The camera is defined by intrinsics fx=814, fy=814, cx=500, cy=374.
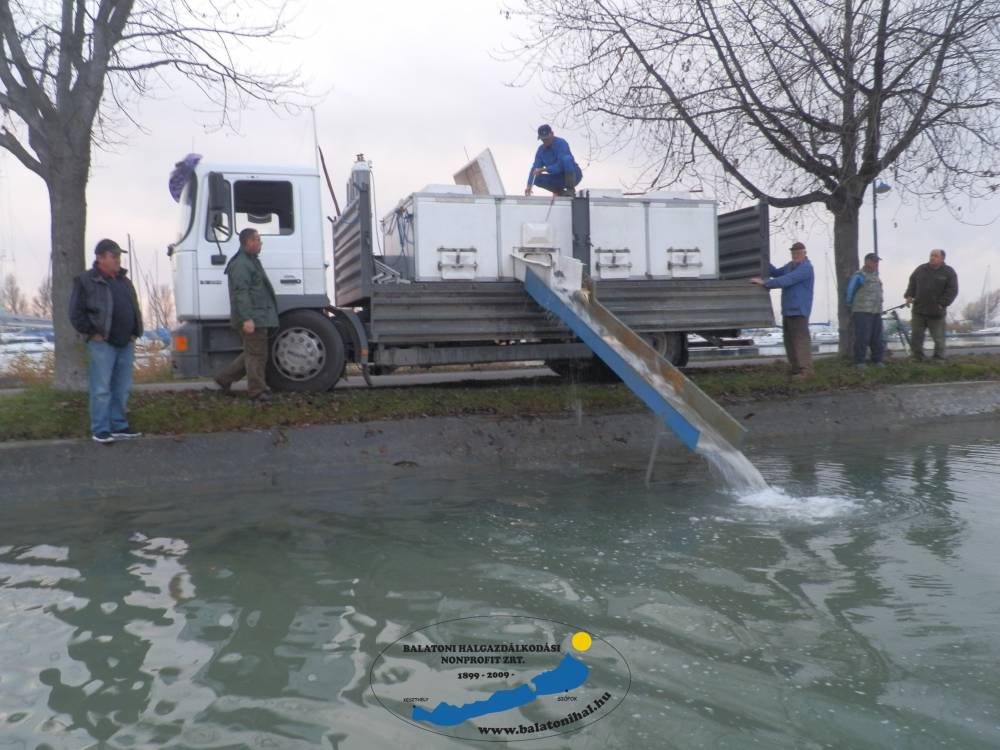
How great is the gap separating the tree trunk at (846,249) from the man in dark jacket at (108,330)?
32.2 ft

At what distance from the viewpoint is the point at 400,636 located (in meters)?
3.69

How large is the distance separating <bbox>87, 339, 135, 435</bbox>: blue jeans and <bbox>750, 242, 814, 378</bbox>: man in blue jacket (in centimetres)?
721

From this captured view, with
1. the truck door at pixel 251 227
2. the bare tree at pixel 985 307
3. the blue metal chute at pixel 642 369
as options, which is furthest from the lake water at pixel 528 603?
the bare tree at pixel 985 307

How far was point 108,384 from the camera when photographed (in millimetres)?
7137

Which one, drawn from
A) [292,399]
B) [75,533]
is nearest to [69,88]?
[292,399]

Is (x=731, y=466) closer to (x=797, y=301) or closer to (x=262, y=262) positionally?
(x=797, y=301)

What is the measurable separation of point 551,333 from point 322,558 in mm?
5109

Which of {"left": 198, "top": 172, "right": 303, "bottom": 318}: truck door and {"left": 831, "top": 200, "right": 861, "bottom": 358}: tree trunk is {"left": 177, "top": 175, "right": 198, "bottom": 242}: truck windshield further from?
{"left": 831, "top": 200, "right": 861, "bottom": 358}: tree trunk

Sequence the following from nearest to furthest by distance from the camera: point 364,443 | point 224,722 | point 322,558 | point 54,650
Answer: point 224,722 < point 54,650 < point 322,558 < point 364,443

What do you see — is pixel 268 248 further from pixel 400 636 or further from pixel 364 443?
pixel 400 636

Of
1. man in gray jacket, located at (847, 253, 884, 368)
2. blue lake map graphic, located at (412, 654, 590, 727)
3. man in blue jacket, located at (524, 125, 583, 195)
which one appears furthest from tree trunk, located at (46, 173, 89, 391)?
man in gray jacket, located at (847, 253, 884, 368)

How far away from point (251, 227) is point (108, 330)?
252 centimetres

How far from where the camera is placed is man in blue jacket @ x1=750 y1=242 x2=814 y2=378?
33.3 feet

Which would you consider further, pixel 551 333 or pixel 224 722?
pixel 551 333
